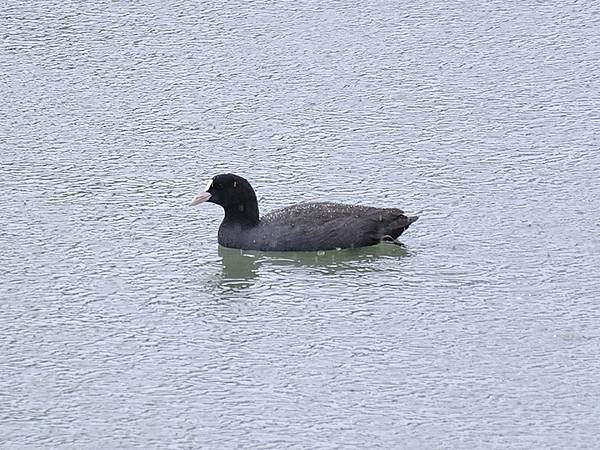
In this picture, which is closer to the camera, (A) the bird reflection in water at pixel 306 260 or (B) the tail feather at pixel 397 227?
(A) the bird reflection in water at pixel 306 260

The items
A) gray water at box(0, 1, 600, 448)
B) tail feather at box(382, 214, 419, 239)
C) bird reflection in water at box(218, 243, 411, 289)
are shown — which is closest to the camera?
gray water at box(0, 1, 600, 448)

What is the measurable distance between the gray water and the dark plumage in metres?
0.07

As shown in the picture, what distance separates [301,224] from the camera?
7.78 m

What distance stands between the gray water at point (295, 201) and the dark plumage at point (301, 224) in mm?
66

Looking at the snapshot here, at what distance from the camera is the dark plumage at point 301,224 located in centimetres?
778

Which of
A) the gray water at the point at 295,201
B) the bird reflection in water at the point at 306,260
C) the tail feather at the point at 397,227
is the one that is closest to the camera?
the gray water at the point at 295,201

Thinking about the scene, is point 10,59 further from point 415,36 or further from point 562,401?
point 562,401

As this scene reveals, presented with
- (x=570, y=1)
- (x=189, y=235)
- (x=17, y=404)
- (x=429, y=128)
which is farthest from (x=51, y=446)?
(x=570, y=1)

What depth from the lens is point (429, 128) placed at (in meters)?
9.23

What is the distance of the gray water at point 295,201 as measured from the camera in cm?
604

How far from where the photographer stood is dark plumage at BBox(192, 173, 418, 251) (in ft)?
25.5

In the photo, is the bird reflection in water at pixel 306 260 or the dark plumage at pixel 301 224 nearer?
the bird reflection in water at pixel 306 260

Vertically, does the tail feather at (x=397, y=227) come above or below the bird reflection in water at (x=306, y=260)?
above

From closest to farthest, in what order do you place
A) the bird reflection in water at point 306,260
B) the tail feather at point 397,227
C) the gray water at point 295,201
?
the gray water at point 295,201 → the bird reflection in water at point 306,260 → the tail feather at point 397,227
